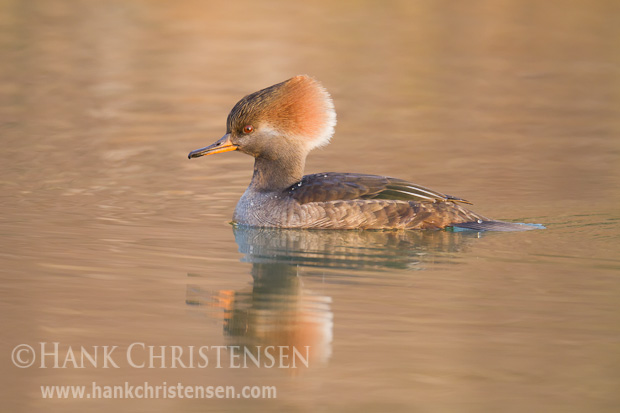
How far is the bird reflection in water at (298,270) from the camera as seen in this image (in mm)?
7094

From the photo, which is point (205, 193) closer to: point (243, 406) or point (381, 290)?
point (381, 290)

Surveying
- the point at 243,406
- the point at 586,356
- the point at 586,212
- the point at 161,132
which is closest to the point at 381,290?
the point at 586,356

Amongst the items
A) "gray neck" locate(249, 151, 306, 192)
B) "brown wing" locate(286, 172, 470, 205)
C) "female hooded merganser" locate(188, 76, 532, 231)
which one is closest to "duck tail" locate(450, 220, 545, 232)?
"female hooded merganser" locate(188, 76, 532, 231)

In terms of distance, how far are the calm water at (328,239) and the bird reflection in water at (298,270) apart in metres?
0.03

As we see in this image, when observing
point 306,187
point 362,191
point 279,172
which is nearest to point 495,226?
point 362,191

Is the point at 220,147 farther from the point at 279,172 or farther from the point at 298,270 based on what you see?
the point at 298,270

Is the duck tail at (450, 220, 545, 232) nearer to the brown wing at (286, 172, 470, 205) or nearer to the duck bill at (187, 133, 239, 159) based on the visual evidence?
the brown wing at (286, 172, 470, 205)

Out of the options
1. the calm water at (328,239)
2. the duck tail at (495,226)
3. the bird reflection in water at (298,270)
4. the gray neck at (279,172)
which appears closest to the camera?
the calm water at (328,239)

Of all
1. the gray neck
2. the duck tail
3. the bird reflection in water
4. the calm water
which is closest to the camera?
the calm water

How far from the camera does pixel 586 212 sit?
10805 millimetres

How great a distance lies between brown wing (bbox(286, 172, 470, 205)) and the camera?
10.1 m

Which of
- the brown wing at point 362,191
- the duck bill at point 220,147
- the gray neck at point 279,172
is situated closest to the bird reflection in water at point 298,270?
the brown wing at point 362,191

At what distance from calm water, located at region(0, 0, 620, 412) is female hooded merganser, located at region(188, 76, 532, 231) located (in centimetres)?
19

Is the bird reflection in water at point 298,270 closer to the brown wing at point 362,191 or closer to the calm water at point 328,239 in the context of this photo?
the calm water at point 328,239
